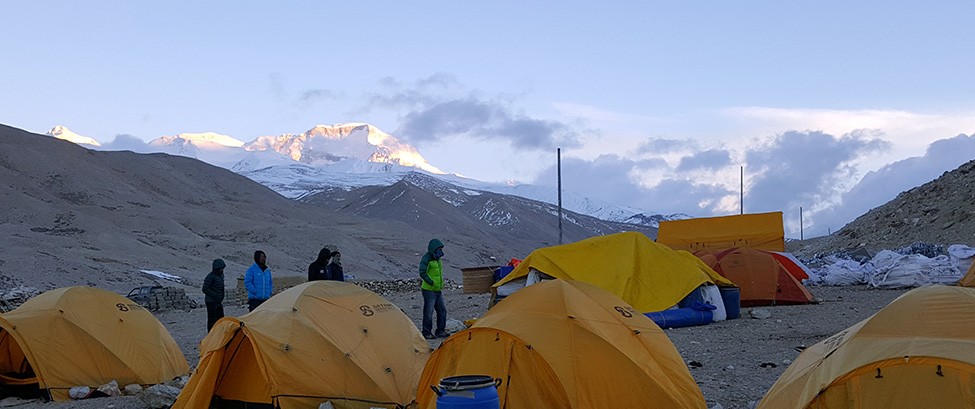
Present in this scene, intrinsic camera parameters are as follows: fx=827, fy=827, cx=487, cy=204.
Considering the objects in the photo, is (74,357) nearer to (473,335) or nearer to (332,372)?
(332,372)

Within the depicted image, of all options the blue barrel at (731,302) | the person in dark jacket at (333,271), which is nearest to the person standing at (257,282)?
the person in dark jacket at (333,271)

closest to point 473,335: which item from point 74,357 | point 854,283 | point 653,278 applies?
point 74,357

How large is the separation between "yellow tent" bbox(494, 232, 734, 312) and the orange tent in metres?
2.45

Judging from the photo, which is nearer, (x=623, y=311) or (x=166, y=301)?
(x=623, y=311)

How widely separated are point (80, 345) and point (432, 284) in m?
5.35

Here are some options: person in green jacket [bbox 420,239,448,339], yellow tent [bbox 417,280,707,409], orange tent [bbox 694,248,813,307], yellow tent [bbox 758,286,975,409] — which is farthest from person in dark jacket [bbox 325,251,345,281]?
orange tent [bbox 694,248,813,307]

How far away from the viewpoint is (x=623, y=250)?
16188 mm

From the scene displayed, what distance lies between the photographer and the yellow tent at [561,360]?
24.1ft

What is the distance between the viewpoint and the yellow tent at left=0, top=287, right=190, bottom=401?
10164 mm

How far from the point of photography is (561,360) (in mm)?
7414

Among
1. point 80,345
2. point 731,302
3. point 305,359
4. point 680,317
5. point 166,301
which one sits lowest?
point 166,301

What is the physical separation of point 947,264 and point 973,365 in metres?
17.6

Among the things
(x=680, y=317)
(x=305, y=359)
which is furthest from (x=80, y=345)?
(x=680, y=317)

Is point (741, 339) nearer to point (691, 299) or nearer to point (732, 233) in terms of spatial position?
point (691, 299)
